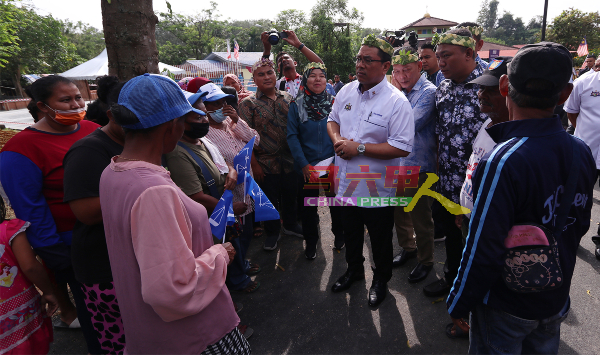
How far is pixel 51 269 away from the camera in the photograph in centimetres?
232

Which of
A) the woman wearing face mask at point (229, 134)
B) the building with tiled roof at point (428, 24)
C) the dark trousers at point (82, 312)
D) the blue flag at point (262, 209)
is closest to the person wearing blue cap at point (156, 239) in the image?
the blue flag at point (262, 209)

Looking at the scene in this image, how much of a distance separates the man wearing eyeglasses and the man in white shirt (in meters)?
2.64

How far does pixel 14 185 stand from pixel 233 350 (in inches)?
73.4

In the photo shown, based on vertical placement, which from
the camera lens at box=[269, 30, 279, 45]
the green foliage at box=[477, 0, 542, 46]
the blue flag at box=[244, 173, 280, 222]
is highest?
the green foliage at box=[477, 0, 542, 46]

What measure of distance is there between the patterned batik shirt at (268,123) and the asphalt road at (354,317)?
1.33m

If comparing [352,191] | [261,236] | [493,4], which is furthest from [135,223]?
[493,4]

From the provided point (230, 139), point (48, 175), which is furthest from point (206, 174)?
point (48, 175)

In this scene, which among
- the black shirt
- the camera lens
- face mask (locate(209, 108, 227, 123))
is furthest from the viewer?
the camera lens

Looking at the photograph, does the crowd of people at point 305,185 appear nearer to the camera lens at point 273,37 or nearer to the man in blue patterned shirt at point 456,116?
the man in blue patterned shirt at point 456,116

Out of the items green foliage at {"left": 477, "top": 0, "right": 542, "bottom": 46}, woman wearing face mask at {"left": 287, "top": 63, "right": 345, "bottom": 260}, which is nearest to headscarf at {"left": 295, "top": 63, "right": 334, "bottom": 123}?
woman wearing face mask at {"left": 287, "top": 63, "right": 345, "bottom": 260}

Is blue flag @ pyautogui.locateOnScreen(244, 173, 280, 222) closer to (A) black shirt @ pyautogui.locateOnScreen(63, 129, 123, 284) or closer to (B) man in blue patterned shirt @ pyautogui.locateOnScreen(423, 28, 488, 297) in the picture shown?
(A) black shirt @ pyautogui.locateOnScreen(63, 129, 123, 284)

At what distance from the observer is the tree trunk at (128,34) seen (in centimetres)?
260

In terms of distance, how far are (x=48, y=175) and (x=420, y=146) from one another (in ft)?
10.2

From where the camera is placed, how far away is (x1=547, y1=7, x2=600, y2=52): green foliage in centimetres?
2394
